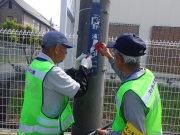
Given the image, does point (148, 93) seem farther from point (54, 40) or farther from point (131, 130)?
point (54, 40)

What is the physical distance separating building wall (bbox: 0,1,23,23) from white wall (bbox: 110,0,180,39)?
4558 centimetres

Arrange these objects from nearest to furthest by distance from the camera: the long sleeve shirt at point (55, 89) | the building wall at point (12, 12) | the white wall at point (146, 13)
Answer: the long sleeve shirt at point (55, 89)
the white wall at point (146, 13)
the building wall at point (12, 12)

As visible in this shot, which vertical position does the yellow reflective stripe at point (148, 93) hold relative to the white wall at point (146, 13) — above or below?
below

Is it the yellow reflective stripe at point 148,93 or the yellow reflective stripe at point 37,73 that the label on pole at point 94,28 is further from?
the yellow reflective stripe at point 148,93

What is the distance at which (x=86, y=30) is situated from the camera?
156 inches

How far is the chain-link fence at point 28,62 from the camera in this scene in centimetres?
701

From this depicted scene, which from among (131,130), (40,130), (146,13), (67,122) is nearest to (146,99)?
(131,130)

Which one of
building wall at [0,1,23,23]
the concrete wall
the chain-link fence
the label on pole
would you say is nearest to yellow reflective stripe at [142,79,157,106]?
the label on pole

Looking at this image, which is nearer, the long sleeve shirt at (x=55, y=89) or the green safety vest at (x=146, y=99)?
the green safety vest at (x=146, y=99)

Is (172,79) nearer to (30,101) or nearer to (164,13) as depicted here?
(30,101)

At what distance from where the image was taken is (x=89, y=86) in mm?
4023

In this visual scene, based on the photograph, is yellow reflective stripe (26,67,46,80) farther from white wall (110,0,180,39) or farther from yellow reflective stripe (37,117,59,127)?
white wall (110,0,180,39)

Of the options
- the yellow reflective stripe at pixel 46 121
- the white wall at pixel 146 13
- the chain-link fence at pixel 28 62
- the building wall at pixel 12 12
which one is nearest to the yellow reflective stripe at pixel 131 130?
the yellow reflective stripe at pixel 46 121

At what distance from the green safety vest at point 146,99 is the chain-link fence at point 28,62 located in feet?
12.4
